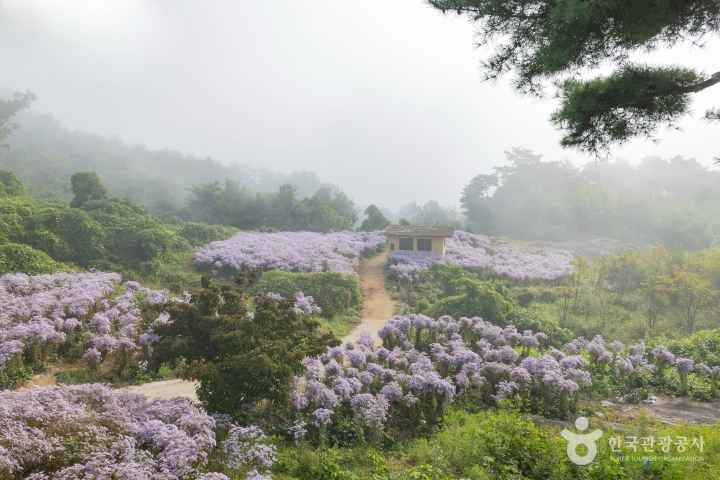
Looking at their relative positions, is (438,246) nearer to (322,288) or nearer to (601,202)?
(322,288)

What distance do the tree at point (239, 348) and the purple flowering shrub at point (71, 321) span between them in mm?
842

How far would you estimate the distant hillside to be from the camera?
5428cm

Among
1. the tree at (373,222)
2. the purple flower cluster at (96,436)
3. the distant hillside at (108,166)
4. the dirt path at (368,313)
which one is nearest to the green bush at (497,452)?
the purple flower cluster at (96,436)

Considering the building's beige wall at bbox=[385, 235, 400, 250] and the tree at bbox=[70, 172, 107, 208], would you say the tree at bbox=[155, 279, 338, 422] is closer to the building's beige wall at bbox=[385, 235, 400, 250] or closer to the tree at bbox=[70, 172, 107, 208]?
the building's beige wall at bbox=[385, 235, 400, 250]

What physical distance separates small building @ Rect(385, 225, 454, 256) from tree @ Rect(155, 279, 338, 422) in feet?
68.3

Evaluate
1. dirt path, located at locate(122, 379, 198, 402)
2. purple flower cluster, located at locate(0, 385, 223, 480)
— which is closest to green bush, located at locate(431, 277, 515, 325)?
dirt path, located at locate(122, 379, 198, 402)

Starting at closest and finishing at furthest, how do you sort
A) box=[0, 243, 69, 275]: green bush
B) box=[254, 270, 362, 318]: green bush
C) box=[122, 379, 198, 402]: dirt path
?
1. box=[122, 379, 198, 402]: dirt path
2. box=[0, 243, 69, 275]: green bush
3. box=[254, 270, 362, 318]: green bush

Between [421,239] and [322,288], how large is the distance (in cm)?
1207

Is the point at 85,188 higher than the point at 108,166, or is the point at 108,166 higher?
the point at 108,166

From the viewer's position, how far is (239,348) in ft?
22.6

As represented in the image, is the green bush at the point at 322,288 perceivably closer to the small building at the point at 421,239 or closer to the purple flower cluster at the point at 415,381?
the purple flower cluster at the point at 415,381

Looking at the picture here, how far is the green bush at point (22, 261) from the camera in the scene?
14094 mm

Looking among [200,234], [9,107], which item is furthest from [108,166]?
[200,234]

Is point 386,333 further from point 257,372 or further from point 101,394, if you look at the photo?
point 101,394
